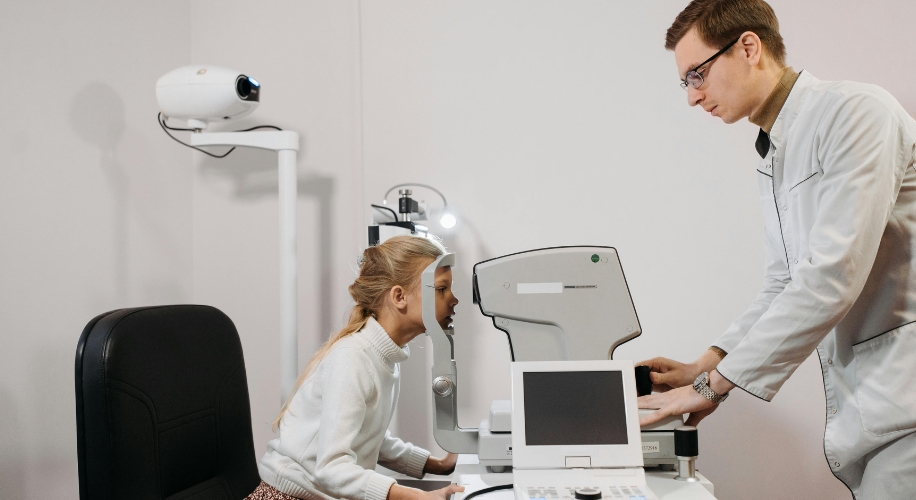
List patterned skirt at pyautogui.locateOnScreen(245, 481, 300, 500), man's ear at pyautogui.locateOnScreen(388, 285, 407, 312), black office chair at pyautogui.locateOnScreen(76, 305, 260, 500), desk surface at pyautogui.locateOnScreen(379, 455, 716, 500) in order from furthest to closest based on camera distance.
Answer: man's ear at pyautogui.locateOnScreen(388, 285, 407, 312) → patterned skirt at pyautogui.locateOnScreen(245, 481, 300, 500) → black office chair at pyautogui.locateOnScreen(76, 305, 260, 500) → desk surface at pyautogui.locateOnScreen(379, 455, 716, 500)

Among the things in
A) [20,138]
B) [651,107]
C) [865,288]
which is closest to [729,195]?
[651,107]

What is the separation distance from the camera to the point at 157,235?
7.55ft

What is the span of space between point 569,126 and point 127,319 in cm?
149

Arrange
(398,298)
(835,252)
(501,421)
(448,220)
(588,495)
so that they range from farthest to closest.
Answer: (448,220)
(398,298)
(501,421)
(835,252)
(588,495)

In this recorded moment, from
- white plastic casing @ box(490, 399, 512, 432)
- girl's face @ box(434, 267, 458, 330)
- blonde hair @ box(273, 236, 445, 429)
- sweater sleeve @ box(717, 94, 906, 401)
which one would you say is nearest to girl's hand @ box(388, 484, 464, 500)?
white plastic casing @ box(490, 399, 512, 432)

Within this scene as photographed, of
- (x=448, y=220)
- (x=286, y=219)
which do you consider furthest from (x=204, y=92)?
(x=448, y=220)

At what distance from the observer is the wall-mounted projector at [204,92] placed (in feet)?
6.40

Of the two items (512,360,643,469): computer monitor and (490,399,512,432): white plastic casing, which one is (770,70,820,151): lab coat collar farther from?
(490,399,512,432): white plastic casing

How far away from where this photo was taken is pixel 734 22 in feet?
4.09

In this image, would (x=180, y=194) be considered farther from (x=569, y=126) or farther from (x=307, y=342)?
(x=569, y=126)

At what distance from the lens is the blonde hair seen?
5.14 feet

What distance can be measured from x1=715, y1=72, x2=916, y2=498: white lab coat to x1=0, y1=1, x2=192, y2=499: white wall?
173 cm

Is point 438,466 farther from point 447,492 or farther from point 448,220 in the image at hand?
point 448,220

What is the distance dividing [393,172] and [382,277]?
0.83 metres
